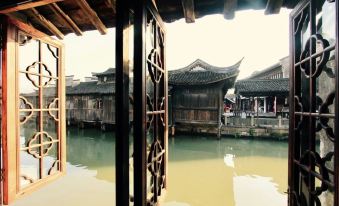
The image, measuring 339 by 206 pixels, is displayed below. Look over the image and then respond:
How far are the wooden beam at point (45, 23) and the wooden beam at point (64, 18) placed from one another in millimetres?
188

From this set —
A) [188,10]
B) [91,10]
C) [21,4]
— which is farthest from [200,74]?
[21,4]

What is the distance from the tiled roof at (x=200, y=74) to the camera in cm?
1373

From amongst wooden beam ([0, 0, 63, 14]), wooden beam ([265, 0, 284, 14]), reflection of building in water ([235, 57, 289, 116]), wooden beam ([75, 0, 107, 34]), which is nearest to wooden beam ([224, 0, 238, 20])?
wooden beam ([265, 0, 284, 14])

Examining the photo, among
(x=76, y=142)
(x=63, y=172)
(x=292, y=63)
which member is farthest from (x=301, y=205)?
(x=76, y=142)

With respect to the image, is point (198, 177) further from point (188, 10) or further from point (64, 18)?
point (64, 18)

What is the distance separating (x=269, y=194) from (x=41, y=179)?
5344 mm

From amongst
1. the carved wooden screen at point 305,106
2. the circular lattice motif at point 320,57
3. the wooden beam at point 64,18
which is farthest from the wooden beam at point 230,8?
the wooden beam at point 64,18

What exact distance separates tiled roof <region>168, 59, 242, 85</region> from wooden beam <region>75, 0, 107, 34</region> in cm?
1147

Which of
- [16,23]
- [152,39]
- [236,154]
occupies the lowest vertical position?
[236,154]

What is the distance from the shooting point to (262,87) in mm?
15984

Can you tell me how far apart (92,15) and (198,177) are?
5.86 meters

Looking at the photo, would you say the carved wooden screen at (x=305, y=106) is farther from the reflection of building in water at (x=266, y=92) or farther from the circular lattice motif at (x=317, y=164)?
the reflection of building in water at (x=266, y=92)

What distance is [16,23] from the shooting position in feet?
7.89

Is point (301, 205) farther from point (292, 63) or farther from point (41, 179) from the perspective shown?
point (41, 179)
